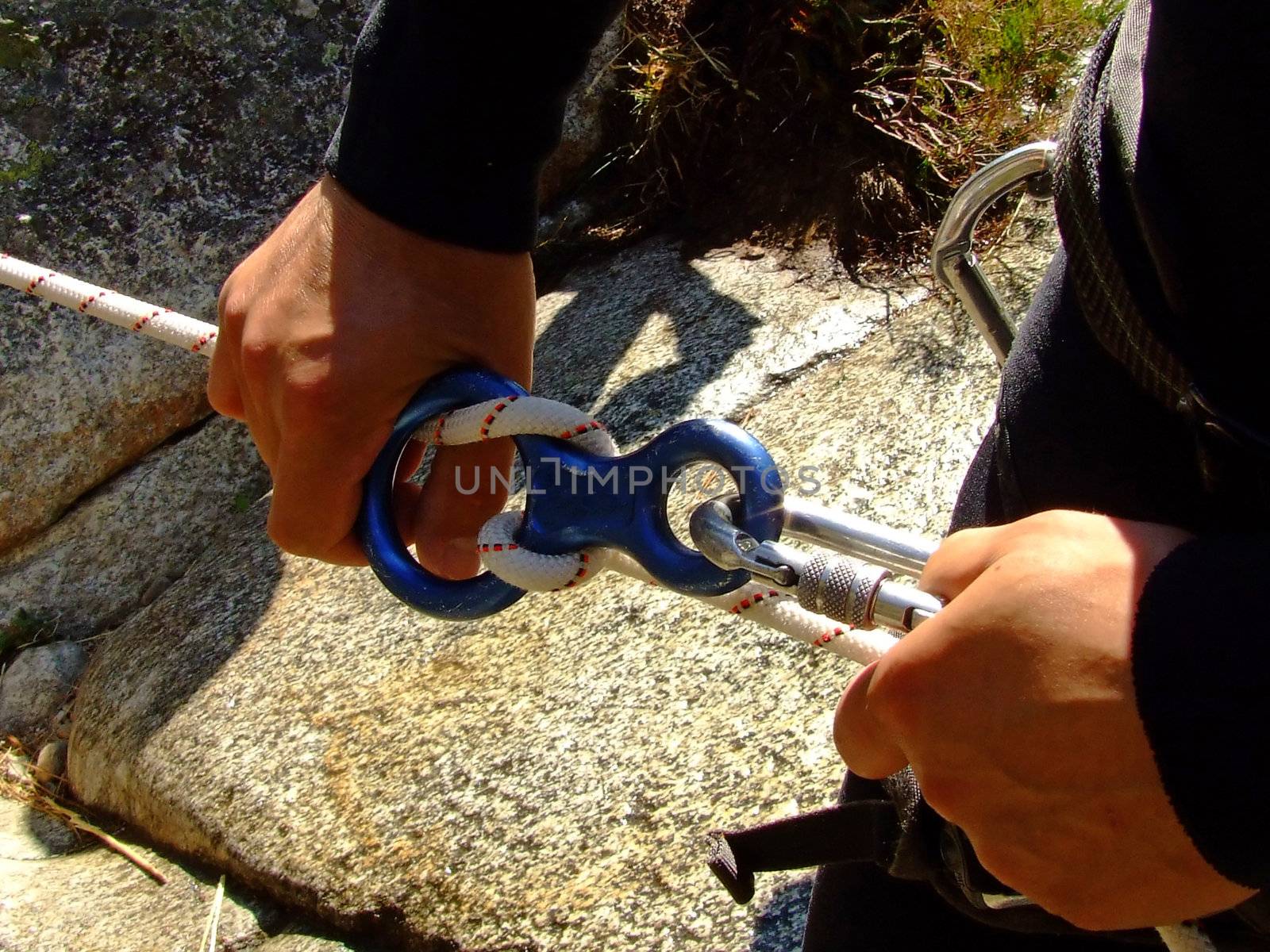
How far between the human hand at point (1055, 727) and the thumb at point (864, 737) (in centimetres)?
2

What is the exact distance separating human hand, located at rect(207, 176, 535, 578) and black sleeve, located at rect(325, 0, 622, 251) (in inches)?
0.9

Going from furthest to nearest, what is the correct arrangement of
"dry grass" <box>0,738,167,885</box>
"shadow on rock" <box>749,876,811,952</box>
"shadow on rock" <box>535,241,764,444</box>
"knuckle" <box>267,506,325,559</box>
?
1. "shadow on rock" <box>535,241,764,444</box>
2. "dry grass" <box>0,738,167,885</box>
3. "shadow on rock" <box>749,876,811,952</box>
4. "knuckle" <box>267,506,325,559</box>

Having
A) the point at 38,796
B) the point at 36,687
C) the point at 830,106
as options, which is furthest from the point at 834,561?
the point at 36,687

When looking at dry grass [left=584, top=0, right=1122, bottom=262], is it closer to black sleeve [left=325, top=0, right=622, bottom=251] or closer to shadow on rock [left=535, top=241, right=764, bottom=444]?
shadow on rock [left=535, top=241, right=764, bottom=444]

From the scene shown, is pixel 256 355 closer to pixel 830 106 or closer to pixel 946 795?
pixel 946 795

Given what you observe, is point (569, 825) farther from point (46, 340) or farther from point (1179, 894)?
point (46, 340)

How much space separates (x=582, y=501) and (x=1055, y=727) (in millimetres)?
375

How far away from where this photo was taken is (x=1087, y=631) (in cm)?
48

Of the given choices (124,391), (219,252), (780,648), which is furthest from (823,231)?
(124,391)

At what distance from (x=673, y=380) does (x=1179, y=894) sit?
4.74 feet

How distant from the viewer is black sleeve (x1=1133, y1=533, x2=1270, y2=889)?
46 cm

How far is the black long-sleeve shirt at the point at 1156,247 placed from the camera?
0.46m

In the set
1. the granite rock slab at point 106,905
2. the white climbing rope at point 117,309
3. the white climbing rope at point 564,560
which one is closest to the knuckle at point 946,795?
the white climbing rope at point 564,560

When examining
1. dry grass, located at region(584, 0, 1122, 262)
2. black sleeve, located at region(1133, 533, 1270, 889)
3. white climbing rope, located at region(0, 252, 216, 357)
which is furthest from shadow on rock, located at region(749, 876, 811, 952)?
dry grass, located at region(584, 0, 1122, 262)
